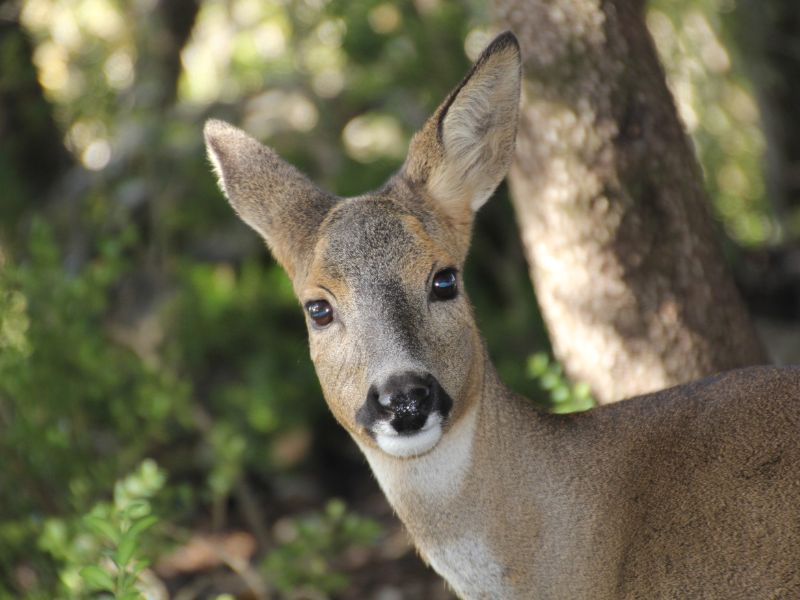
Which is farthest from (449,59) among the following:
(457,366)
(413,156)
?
(457,366)

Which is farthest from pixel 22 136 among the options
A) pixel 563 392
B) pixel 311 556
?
pixel 563 392

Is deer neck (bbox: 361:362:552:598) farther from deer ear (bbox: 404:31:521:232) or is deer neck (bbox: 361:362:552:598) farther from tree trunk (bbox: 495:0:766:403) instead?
tree trunk (bbox: 495:0:766:403)

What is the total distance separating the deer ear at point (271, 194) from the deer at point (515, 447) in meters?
0.20

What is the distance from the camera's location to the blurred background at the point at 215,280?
19.6 ft

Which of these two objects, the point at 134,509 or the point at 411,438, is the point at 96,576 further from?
the point at 411,438

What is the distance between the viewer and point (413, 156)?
4.28m

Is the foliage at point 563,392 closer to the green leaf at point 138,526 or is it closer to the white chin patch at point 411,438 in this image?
the white chin patch at point 411,438

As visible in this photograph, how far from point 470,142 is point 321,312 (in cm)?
90

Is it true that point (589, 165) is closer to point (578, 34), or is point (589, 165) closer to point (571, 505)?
point (578, 34)

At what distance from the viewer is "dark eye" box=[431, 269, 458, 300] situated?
3.89 metres

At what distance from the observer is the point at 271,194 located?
442 centimetres

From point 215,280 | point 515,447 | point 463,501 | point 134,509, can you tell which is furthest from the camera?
point 215,280

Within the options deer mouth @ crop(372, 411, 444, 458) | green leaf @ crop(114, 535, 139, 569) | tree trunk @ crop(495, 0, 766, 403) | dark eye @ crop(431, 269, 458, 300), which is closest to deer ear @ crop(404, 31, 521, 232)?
dark eye @ crop(431, 269, 458, 300)

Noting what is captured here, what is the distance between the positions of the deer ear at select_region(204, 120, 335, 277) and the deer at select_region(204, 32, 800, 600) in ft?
0.64
